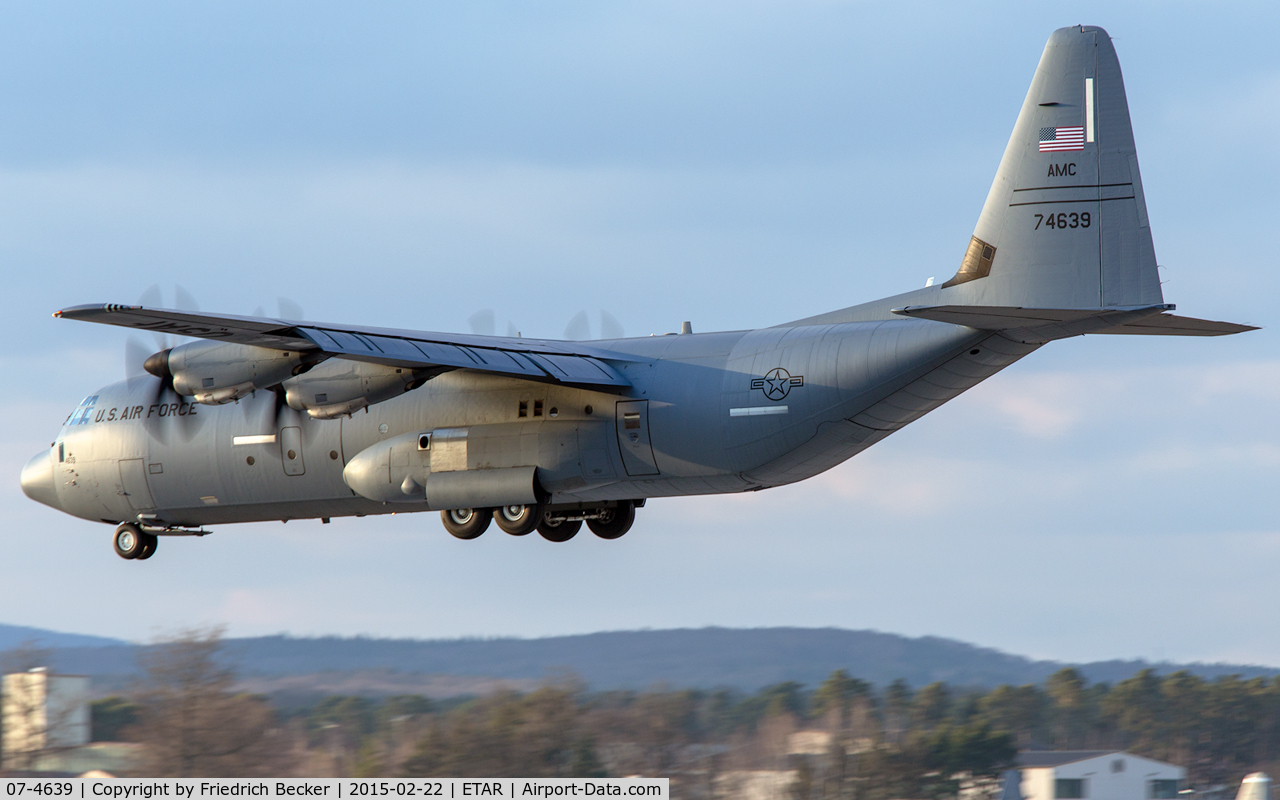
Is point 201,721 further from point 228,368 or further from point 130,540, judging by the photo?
point 228,368

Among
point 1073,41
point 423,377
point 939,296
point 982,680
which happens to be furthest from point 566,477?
point 982,680

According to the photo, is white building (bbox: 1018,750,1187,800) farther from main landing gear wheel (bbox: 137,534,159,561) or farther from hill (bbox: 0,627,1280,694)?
main landing gear wheel (bbox: 137,534,159,561)

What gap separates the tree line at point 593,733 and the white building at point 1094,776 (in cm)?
73

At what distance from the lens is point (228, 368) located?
2106cm

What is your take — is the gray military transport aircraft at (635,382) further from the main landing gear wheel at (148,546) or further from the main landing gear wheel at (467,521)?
the main landing gear wheel at (148,546)

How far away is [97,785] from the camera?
27469 millimetres

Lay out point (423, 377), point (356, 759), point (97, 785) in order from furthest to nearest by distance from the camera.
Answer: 1. point (356, 759)
2. point (97, 785)
3. point (423, 377)

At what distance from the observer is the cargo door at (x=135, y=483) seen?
26203mm

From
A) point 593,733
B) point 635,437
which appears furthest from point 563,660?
point 635,437

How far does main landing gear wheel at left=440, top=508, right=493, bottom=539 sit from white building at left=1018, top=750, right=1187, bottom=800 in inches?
696

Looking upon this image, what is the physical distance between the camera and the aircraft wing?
19.1 metres

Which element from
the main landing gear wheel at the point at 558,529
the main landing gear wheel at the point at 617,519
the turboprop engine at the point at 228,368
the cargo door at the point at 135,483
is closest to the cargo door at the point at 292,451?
the turboprop engine at the point at 228,368

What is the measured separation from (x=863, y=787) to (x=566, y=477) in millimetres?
15216

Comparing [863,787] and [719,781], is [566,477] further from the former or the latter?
[863,787]
